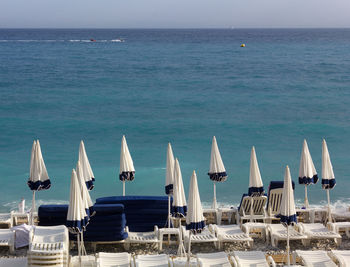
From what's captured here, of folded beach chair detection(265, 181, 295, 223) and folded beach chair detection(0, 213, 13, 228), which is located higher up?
folded beach chair detection(265, 181, 295, 223)

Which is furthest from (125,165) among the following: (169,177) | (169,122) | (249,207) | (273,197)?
(169,122)

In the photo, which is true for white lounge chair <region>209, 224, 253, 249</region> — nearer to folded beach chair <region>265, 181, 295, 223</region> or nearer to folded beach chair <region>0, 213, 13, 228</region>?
folded beach chair <region>265, 181, 295, 223</region>

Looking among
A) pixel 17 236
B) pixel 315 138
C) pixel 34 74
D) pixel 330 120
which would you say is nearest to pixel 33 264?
pixel 17 236

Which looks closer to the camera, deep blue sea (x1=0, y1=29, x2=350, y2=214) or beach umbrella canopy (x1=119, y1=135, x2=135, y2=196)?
beach umbrella canopy (x1=119, y1=135, x2=135, y2=196)

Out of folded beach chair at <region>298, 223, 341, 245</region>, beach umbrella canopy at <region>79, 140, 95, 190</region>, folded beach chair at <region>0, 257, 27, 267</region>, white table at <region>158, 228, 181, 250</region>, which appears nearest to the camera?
folded beach chair at <region>0, 257, 27, 267</region>

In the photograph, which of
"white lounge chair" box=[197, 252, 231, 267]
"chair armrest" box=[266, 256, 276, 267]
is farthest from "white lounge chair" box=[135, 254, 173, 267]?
"chair armrest" box=[266, 256, 276, 267]

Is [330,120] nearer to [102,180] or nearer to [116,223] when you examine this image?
[102,180]

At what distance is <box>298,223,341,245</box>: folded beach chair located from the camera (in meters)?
10.9

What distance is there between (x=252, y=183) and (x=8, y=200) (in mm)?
8929

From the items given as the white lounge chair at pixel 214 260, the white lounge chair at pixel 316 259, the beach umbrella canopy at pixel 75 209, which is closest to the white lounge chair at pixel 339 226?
the white lounge chair at pixel 316 259

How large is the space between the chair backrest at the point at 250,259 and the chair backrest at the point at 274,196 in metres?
2.92

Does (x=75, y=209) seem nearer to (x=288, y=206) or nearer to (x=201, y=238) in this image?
(x=201, y=238)

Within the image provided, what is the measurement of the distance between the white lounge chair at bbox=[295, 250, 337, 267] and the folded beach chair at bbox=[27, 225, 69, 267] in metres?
4.12

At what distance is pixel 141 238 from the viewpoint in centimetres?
1080
